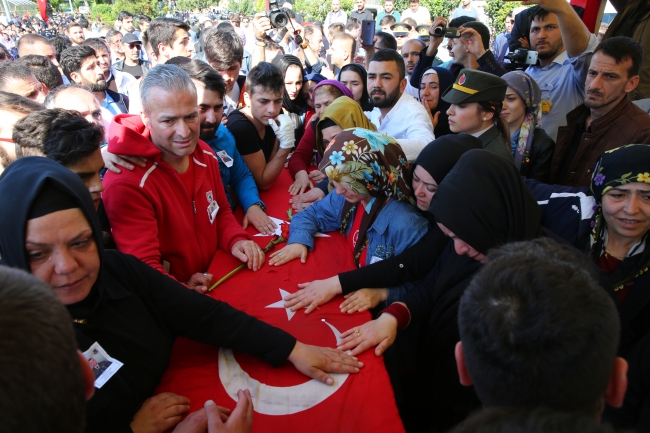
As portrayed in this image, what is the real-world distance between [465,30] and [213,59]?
2.56m

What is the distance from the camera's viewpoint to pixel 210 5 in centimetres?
4275

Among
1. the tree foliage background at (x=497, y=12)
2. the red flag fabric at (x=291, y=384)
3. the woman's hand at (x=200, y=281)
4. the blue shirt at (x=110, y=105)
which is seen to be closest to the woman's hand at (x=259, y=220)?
the woman's hand at (x=200, y=281)

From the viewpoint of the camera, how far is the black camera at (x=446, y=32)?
164 inches

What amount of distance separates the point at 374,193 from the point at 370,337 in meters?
0.83

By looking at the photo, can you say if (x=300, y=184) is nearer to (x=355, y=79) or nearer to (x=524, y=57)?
(x=355, y=79)

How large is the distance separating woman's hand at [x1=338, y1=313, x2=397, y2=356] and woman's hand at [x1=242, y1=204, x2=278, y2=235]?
1092mm

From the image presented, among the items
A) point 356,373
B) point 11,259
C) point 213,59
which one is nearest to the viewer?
point 11,259

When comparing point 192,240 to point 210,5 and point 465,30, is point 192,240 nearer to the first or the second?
point 465,30

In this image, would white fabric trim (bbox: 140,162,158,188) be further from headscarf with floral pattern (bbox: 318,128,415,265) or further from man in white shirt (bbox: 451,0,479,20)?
man in white shirt (bbox: 451,0,479,20)

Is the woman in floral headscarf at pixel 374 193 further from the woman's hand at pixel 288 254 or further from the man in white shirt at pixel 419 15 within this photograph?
the man in white shirt at pixel 419 15

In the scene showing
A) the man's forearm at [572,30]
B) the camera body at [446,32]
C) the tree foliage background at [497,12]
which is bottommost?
the man's forearm at [572,30]

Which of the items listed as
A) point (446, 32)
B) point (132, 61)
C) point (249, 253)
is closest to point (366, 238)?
point (249, 253)

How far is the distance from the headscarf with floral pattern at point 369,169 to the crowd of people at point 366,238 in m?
0.01

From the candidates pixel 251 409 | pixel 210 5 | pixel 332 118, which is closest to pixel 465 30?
pixel 332 118
